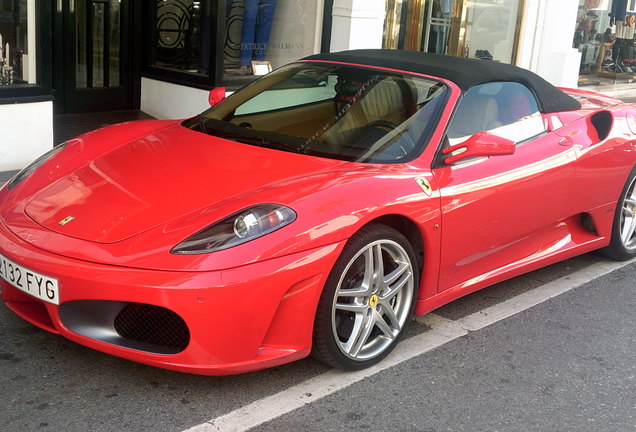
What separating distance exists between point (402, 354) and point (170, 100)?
237 inches

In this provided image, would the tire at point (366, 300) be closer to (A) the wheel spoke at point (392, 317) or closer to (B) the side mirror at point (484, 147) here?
(A) the wheel spoke at point (392, 317)

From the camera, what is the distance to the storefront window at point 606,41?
13.8 meters

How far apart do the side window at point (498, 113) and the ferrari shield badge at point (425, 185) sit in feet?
1.20

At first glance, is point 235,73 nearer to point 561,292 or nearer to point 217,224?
point 561,292

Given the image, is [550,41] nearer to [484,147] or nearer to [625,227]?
[625,227]

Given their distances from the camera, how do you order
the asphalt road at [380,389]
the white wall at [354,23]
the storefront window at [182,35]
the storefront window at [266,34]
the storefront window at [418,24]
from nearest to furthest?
the asphalt road at [380,389], the storefront window at [182,35], the storefront window at [266,34], the white wall at [354,23], the storefront window at [418,24]

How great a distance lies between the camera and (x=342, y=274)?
3.48m

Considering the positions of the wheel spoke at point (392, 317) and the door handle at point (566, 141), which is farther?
the door handle at point (566, 141)

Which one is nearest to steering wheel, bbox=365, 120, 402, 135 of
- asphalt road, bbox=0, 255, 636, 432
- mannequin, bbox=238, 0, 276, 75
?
asphalt road, bbox=0, 255, 636, 432

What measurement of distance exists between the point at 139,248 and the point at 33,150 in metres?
4.12

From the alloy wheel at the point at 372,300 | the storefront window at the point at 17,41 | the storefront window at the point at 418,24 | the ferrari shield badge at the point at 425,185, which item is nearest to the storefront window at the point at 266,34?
the storefront window at the point at 418,24

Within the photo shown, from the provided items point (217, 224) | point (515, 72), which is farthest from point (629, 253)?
point (217, 224)

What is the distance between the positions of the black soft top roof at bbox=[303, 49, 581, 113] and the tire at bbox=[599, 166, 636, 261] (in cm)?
72

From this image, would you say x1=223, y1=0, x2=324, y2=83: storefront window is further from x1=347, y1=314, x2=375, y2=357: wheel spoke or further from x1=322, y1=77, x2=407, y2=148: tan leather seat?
x1=347, y1=314, x2=375, y2=357: wheel spoke
